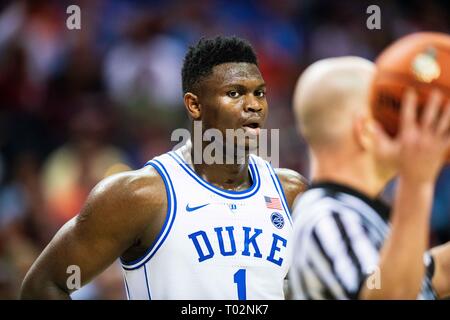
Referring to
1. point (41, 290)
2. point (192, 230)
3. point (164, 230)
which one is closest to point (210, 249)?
point (192, 230)

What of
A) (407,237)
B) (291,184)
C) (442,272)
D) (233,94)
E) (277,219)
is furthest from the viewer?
(291,184)

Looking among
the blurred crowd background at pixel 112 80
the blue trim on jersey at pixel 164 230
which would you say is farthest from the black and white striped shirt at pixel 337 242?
the blurred crowd background at pixel 112 80

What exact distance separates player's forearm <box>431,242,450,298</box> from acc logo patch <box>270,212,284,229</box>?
32.4 inches

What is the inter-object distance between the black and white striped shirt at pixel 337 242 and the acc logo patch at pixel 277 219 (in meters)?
1.24

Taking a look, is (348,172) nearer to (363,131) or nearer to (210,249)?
(363,131)

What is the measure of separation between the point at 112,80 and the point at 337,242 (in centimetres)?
470

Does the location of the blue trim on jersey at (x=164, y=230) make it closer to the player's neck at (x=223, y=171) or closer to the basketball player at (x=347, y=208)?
the player's neck at (x=223, y=171)

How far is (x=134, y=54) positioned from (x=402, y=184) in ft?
15.9

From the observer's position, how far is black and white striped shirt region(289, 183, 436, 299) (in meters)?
2.17

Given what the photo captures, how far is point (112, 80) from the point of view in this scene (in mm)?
6598

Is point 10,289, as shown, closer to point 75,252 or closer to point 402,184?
point 75,252

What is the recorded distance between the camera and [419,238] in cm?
208

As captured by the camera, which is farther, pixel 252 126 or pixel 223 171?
pixel 223 171
